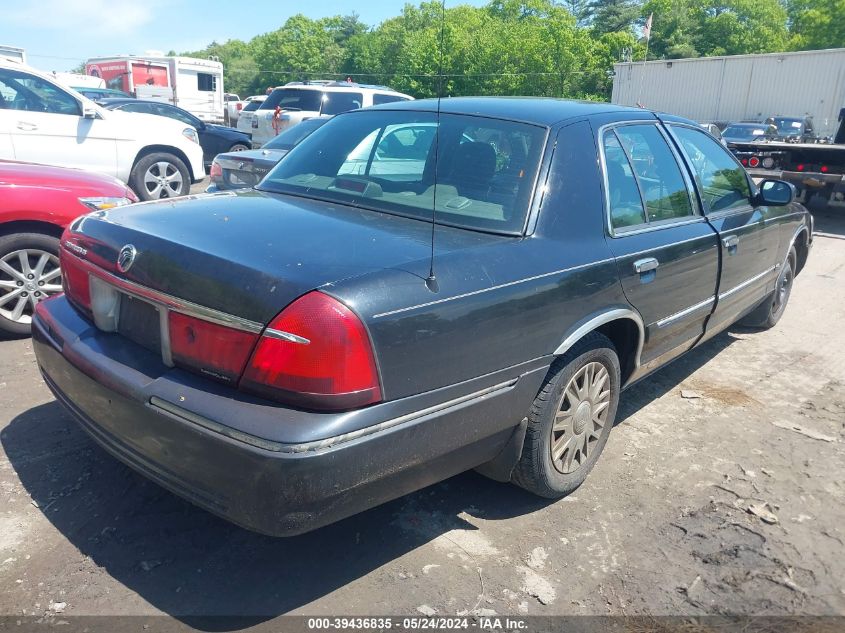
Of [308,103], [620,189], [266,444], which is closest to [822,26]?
[308,103]

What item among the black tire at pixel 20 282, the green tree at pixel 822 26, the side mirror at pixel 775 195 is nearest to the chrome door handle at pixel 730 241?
the side mirror at pixel 775 195

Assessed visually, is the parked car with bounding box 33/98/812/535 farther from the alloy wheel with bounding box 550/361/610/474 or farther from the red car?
the red car

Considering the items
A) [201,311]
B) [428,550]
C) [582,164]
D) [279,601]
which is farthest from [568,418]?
[201,311]

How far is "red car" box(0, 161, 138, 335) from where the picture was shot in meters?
4.65

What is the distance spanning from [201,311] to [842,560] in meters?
2.72

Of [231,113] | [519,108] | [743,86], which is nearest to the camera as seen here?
[519,108]

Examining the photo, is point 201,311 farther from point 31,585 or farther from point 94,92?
point 94,92

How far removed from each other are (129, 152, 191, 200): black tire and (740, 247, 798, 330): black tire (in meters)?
6.58

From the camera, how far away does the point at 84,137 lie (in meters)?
8.16

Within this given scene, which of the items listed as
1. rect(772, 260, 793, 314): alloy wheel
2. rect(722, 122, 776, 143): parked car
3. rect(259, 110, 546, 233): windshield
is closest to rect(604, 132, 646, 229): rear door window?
rect(259, 110, 546, 233): windshield

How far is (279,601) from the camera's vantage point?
2.55 metres

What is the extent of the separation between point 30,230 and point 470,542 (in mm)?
3625

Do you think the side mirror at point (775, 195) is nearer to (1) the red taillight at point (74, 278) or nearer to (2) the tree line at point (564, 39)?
(1) the red taillight at point (74, 278)

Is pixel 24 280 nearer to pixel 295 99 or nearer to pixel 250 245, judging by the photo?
pixel 250 245
